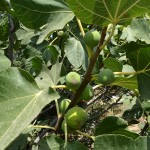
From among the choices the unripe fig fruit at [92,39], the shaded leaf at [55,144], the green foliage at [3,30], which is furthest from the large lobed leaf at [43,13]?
the green foliage at [3,30]

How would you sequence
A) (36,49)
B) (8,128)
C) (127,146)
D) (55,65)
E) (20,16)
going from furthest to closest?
(36,49) < (55,65) < (20,16) < (127,146) < (8,128)

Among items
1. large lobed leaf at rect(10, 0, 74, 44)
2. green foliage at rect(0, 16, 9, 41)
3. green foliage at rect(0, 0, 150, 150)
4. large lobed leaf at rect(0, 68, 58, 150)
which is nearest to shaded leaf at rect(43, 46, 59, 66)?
green foliage at rect(0, 0, 150, 150)

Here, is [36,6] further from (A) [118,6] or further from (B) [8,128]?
(B) [8,128]

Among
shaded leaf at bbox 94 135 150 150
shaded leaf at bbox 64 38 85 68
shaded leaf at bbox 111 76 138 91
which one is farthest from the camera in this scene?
shaded leaf at bbox 64 38 85 68

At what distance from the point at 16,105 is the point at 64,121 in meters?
0.27

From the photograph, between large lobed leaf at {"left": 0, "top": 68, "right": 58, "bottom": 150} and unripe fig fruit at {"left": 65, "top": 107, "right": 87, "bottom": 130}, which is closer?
large lobed leaf at {"left": 0, "top": 68, "right": 58, "bottom": 150}

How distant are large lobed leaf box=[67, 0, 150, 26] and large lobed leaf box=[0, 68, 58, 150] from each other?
0.28 meters

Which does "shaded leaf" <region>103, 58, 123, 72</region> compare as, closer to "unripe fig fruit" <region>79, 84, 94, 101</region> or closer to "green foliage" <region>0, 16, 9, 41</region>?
"unripe fig fruit" <region>79, 84, 94, 101</region>

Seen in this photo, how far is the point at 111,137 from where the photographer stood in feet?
3.57

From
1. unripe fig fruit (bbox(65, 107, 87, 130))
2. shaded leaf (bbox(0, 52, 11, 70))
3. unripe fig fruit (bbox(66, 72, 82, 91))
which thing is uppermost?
unripe fig fruit (bbox(66, 72, 82, 91))

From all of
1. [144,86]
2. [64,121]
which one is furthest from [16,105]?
[144,86]

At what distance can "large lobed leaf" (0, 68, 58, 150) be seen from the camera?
0.98 metres

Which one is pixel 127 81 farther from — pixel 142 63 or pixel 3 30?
pixel 3 30

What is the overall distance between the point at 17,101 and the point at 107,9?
1.41 ft
